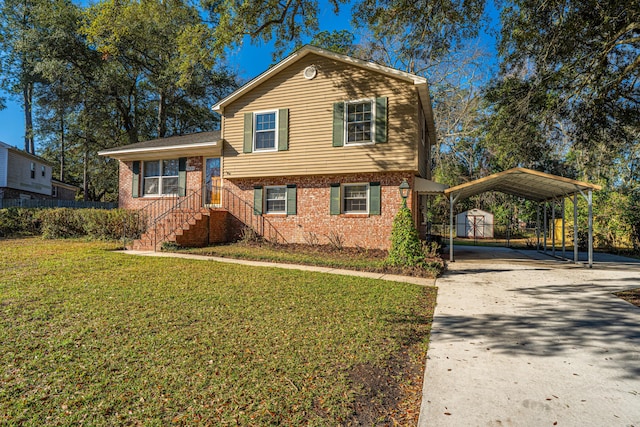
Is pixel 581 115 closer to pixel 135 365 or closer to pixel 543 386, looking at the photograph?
pixel 543 386

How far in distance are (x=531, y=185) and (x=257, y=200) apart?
9.99 m

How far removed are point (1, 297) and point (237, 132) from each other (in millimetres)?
9652

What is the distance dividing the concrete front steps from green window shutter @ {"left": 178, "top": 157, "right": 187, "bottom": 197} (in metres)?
1.80

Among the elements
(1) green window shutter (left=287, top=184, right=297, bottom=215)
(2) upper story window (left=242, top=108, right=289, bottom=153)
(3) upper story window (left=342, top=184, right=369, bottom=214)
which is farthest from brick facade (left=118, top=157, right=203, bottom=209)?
(3) upper story window (left=342, top=184, right=369, bottom=214)

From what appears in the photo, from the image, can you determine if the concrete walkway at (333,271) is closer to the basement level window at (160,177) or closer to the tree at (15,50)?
the basement level window at (160,177)

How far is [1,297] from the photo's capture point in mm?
4836

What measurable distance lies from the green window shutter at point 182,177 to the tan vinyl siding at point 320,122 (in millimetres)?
2188

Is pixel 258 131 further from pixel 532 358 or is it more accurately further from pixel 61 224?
pixel 532 358

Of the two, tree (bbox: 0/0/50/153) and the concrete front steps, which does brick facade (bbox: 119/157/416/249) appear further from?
tree (bbox: 0/0/50/153)

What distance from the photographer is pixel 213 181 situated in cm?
1416

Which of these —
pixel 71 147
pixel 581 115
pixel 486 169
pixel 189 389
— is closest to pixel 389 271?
pixel 189 389

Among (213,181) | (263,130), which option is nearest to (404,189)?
(263,130)

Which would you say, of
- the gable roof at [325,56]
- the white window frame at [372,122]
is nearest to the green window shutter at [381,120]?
the white window frame at [372,122]

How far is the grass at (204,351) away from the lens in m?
2.49
